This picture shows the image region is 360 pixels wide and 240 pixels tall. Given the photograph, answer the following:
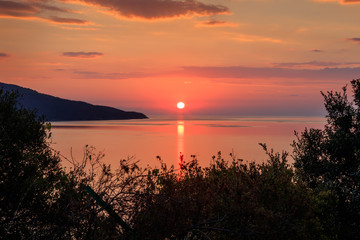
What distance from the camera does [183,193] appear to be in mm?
13180

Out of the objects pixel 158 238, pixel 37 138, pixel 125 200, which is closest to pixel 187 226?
pixel 158 238

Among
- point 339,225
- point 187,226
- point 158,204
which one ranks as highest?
point 158,204

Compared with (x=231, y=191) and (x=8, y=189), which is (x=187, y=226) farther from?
(x=8, y=189)

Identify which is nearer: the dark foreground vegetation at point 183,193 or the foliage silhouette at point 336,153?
the dark foreground vegetation at point 183,193

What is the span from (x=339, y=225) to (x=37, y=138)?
69.1 feet

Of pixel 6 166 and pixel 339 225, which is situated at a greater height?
pixel 6 166

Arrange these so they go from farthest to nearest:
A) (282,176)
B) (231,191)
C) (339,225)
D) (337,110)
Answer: (337,110), (339,225), (282,176), (231,191)

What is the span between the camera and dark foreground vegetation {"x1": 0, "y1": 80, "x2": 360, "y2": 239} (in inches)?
344

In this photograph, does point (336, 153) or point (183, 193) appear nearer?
point (183, 193)

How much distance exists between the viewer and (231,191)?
13609mm

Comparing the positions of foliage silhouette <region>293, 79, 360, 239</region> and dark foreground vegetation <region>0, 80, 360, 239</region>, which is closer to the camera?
dark foreground vegetation <region>0, 80, 360, 239</region>

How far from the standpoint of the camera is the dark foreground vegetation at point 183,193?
874 cm

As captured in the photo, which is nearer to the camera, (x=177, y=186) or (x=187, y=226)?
(x=187, y=226)

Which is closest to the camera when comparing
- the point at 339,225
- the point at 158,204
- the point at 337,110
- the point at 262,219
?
the point at 158,204
